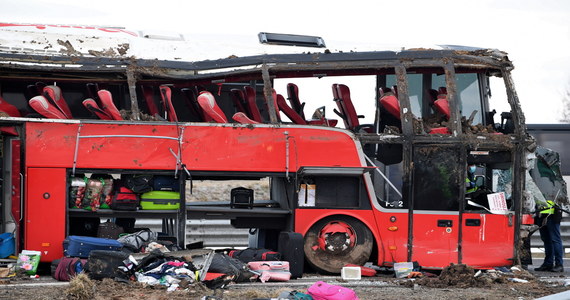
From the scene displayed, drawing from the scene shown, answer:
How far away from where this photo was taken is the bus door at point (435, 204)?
11859 millimetres

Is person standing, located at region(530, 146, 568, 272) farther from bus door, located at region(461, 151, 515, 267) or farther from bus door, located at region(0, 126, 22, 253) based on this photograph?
bus door, located at region(0, 126, 22, 253)

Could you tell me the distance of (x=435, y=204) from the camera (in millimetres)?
11930

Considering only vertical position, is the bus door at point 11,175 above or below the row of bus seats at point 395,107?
below

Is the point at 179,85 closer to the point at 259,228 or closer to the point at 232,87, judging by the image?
the point at 232,87

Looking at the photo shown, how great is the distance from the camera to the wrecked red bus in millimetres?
11398

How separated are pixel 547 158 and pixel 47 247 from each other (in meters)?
7.30

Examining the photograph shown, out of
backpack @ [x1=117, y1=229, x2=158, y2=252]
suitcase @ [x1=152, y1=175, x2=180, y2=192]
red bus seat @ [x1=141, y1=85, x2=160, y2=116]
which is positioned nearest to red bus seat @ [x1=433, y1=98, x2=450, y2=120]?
suitcase @ [x1=152, y1=175, x2=180, y2=192]

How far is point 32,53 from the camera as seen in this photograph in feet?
38.7

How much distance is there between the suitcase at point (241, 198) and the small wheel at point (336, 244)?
3.08ft

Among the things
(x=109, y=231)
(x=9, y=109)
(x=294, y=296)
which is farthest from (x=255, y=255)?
(x=9, y=109)

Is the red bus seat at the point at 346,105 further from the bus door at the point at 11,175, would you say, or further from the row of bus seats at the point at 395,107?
the bus door at the point at 11,175

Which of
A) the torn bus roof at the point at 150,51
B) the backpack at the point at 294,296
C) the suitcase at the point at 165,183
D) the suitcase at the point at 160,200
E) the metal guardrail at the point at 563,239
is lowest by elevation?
the metal guardrail at the point at 563,239

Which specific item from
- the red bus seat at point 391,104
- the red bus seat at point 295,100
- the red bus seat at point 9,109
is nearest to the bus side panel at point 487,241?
the red bus seat at point 391,104

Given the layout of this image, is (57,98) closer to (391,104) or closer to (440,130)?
(391,104)
